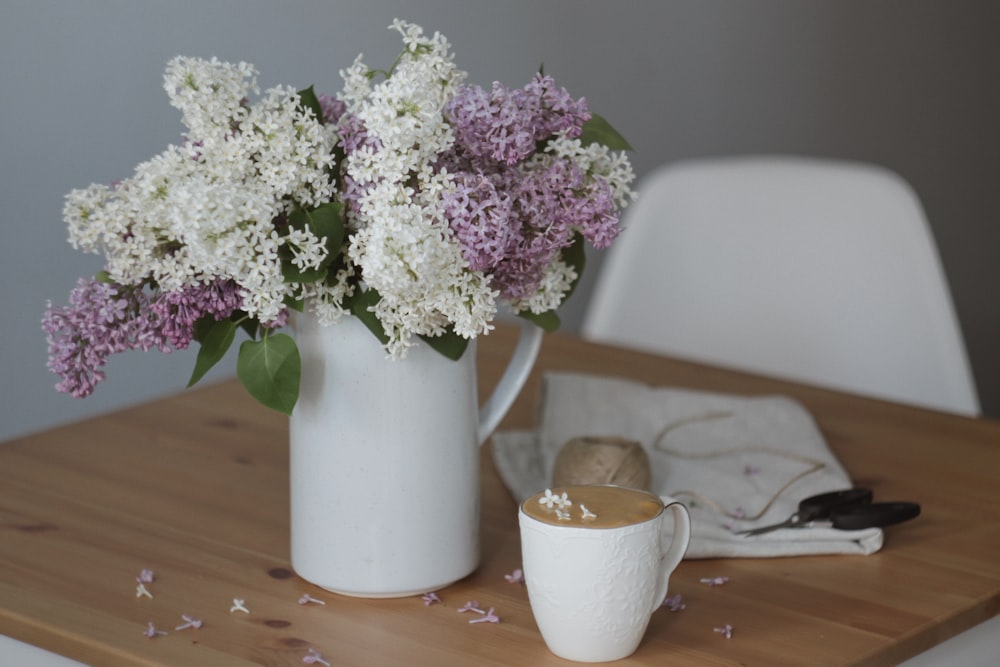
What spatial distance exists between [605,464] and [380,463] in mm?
235

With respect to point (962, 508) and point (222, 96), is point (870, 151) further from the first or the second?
point (222, 96)

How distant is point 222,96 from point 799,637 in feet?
1.69

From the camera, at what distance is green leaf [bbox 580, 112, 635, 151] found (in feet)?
2.95

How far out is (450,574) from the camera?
3.05 ft

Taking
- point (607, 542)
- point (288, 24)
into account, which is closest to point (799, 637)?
point (607, 542)

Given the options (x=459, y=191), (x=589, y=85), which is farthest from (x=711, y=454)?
(x=589, y=85)

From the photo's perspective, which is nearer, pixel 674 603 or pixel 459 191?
pixel 459 191

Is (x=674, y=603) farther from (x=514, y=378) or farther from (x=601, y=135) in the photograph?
(x=601, y=135)

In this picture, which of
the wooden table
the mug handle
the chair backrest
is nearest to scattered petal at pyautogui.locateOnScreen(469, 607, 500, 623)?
the wooden table

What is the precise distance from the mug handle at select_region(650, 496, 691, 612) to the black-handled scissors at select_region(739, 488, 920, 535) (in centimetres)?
19

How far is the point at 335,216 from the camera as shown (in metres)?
0.82

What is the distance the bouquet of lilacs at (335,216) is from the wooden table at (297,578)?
6.5 inches

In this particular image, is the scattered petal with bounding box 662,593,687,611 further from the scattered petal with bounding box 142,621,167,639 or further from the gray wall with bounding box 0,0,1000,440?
the gray wall with bounding box 0,0,1000,440

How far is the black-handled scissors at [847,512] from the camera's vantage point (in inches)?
40.3
